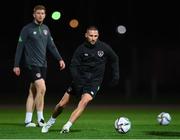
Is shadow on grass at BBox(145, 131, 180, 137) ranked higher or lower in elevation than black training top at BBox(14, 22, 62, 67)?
lower

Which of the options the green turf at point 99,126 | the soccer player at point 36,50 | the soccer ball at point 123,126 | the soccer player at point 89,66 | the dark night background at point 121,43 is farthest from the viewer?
the dark night background at point 121,43

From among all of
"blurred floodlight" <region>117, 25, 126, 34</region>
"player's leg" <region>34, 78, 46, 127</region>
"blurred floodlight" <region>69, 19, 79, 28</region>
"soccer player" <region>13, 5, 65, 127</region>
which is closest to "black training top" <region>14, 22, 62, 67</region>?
"soccer player" <region>13, 5, 65, 127</region>

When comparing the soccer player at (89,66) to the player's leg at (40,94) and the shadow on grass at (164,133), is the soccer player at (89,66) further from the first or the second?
the player's leg at (40,94)

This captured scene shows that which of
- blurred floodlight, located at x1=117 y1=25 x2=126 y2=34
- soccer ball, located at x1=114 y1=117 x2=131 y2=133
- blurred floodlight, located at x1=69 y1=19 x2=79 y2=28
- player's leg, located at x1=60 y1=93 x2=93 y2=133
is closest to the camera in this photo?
soccer ball, located at x1=114 y1=117 x2=131 y2=133

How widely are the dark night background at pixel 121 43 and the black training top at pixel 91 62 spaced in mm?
13588

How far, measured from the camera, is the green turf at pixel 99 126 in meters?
13.9

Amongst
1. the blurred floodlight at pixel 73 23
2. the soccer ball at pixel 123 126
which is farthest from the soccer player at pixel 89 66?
the blurred floodlight at pixel 73 23

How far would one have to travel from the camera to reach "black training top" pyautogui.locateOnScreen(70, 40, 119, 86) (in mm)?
14516

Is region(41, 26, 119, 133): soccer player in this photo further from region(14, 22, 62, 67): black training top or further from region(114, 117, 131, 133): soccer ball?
region(14, 22, 62, 67): black training top

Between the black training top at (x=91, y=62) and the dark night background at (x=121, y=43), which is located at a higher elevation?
the black training top at (x=91, y=62)

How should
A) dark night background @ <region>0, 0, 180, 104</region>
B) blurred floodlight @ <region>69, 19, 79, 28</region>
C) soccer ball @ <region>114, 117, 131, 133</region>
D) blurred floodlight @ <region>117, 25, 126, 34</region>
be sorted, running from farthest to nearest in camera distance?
blurred floodlight @ <region>69, 19, 79, 28</region>
blurred floodlight @ <region>117, 25, 126, 34</region>
dark night background @ <region>0, 0, 180, 104</region>
soccer ball @ <region>114, 117, 131, 133</region>

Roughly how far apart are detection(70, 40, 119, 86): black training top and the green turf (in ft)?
3.45

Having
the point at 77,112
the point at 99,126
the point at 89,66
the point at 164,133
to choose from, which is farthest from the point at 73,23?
the point at 77,112

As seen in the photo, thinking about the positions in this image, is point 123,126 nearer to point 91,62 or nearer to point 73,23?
point 91,62
